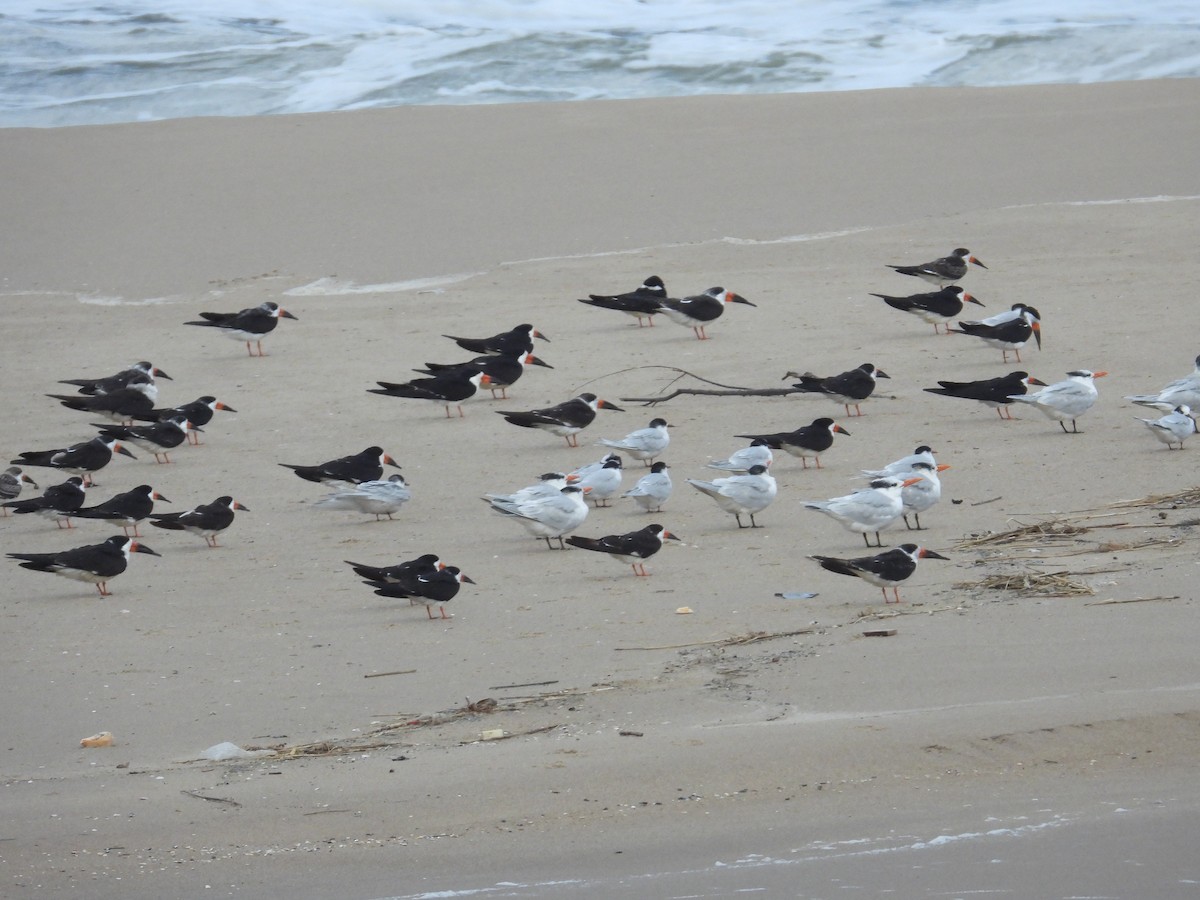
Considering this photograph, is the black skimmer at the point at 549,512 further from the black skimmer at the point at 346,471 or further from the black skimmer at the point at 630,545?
the black skimmer at the point at 346,471

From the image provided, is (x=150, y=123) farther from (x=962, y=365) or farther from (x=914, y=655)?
(x=914, y=655)

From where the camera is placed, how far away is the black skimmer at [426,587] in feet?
26.1

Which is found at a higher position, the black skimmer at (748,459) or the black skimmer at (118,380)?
→ the black skimmer at (748,459)

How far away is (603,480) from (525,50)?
52.0 ft

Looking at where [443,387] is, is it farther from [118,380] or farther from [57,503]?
[57,503]

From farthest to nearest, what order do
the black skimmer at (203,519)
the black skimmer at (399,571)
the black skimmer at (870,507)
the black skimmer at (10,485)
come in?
the black skimmer at (10,485) → the black skimmer at (203,519) → the black skimmer at (870,507) → the black skimmer at (399,571)

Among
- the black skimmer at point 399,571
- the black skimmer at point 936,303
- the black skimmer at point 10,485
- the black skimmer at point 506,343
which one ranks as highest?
the black skimmer at point 399,571

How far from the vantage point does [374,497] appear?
9.77 m

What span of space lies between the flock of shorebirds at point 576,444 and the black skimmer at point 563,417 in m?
0.01

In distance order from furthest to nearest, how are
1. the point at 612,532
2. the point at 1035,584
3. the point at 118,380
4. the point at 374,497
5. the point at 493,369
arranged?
the point at 118,380, the point at 493,369, the point at 374,497, the point at 612,532, the point at 1035,584

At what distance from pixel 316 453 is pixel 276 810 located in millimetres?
5624

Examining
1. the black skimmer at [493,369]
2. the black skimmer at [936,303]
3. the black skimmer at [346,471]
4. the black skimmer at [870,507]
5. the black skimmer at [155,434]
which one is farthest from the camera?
the black skimmer at [936,303]

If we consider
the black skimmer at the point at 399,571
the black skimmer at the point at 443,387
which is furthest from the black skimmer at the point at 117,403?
the black skimmer at the point at 399,571

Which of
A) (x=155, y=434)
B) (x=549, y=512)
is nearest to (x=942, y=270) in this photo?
(x=549, y=512)
